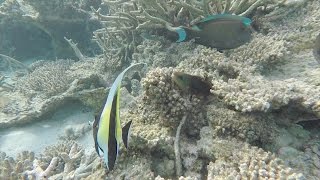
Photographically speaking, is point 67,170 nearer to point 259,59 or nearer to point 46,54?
point 259,59

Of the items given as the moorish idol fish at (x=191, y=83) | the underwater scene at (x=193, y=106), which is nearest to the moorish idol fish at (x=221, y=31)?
the underwater scene at (x=193, y=106)

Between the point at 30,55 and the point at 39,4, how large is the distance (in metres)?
2.16

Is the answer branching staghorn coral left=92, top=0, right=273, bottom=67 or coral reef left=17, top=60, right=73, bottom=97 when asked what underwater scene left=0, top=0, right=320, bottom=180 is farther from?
coral reef left=17, top=60, right=73, bottom=97

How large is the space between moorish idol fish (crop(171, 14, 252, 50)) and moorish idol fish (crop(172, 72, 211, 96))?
587mm

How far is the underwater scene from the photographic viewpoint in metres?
2.10

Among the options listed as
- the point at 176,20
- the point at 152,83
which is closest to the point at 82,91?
the point at 176,20

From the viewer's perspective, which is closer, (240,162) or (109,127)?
(109,127)

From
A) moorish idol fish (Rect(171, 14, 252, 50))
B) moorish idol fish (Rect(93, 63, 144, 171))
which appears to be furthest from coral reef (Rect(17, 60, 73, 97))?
moorish idol fish (Rect(93, 63, 144, 171))

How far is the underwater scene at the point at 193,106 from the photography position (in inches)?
82.7

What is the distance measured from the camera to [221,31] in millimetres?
2812

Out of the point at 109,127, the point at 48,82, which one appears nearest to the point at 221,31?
the point at 109,127

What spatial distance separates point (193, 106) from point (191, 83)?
195mm

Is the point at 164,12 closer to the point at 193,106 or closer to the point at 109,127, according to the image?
the point at 193,106

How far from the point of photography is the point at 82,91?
13.5 feet
